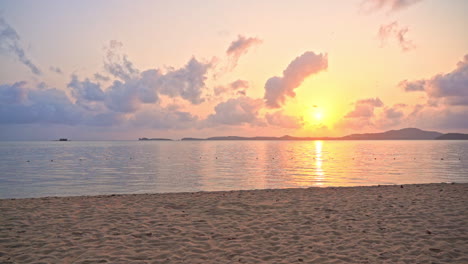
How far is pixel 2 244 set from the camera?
977 centimetres

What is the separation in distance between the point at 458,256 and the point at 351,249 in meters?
2.60

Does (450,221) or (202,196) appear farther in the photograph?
(202,196)

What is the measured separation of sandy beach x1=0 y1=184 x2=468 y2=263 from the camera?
8984mm

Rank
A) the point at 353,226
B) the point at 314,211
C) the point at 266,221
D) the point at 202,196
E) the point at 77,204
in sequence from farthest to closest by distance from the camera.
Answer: the point at 202,196
the point at 77,204
the point at 314,211
the point at 266,221
the point at 353,226

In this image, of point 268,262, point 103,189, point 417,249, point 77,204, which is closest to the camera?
point 268,262

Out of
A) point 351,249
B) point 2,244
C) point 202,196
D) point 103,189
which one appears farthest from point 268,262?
point 103,189

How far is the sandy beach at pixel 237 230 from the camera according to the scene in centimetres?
898

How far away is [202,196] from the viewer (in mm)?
18641

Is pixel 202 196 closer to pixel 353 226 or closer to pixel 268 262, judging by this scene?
pixel 353 226

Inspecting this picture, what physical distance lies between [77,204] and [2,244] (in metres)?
6.33

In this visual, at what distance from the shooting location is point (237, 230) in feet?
37.7

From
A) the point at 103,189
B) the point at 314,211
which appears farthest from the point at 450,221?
the point at 103,189

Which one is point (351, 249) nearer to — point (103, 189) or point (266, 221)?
point (266, 221)

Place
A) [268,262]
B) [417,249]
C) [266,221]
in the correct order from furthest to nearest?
1. [266,221]
2. [417,249]
3. [268,262]
